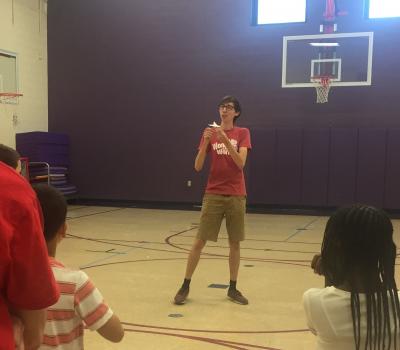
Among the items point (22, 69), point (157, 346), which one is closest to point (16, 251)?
point (157, 346)

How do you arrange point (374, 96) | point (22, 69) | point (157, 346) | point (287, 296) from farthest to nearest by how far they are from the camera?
point (22, 69) < point (374, 96) < point (287, 296) < point (157, 346)

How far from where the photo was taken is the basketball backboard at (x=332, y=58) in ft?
30.5

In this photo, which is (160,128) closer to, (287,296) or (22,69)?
(22,69)

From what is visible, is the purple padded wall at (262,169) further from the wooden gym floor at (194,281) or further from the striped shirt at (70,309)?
the striped shirt at (70,309)

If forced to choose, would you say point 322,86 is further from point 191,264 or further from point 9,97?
point 191,264

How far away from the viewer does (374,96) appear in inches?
367

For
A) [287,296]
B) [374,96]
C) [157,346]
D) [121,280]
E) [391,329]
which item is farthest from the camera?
[374,96]

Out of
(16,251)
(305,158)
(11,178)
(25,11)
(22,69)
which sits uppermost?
(25,11)

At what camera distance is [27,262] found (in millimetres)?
879

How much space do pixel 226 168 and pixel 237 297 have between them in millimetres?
954

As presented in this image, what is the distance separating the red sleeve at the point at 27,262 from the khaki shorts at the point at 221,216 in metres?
2.85

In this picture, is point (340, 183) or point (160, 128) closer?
point (340, 183)

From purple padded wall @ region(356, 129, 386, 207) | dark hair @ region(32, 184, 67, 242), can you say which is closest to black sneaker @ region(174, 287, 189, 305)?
dark hair @ region(32, 184, 67, 242)

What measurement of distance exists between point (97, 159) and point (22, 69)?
7.71 ft
